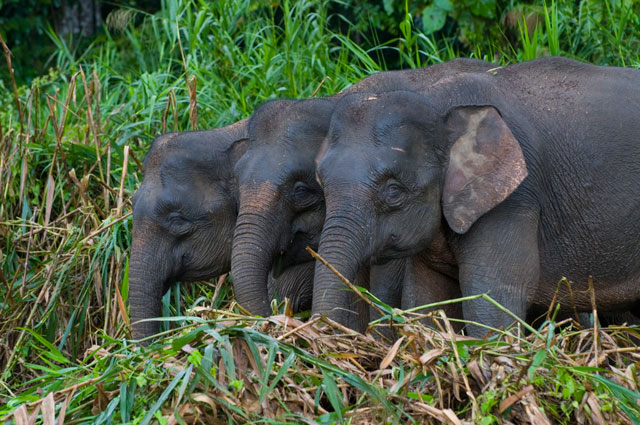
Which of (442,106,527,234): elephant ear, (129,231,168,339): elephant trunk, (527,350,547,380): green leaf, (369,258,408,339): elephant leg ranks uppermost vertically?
(527,350,547,380): green leaf

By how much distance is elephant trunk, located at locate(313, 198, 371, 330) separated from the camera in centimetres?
447

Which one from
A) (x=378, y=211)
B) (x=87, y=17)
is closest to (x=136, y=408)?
(x=378, y=211)

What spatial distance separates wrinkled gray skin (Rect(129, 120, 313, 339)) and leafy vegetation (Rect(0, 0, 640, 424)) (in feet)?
0.67

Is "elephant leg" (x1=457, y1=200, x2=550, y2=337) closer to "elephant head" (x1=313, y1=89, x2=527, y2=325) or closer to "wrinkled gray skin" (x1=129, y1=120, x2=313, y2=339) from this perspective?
"elephant head" (x1=313, y1=89, x2=527, y2=325)

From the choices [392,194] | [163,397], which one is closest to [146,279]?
[392,194]

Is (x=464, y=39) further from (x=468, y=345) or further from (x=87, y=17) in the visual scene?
(x=468, y=345)

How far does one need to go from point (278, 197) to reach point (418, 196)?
0.64m

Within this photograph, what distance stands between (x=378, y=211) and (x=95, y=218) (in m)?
2.08

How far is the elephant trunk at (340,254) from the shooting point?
176 inches

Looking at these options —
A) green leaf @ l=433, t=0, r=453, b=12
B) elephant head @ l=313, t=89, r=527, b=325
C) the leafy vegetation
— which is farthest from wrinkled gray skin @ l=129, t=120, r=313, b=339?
green leaf @ l=433, t=0, r=453, b=12

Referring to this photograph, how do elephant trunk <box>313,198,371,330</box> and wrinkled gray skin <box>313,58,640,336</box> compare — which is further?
wrinkled gray skin <box>313,58,640,336</box>

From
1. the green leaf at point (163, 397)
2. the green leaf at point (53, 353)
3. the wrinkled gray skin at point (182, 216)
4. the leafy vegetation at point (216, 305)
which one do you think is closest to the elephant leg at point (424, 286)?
the leafy vegetation at point (216, 305)

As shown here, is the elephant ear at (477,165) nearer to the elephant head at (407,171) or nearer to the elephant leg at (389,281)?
the elephant head at (407,171)

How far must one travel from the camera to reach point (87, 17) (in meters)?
11.5
